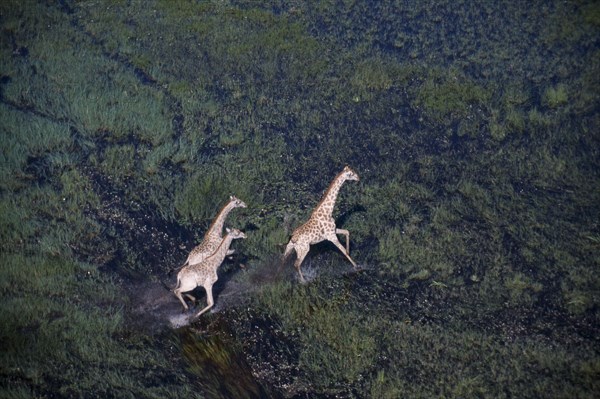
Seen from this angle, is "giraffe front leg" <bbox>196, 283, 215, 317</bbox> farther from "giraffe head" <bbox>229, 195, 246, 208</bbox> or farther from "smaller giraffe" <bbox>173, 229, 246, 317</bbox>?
"giraffe head" <bbox>229, 195, 246, 208</bbox>

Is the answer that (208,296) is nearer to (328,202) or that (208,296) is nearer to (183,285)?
(183,285)

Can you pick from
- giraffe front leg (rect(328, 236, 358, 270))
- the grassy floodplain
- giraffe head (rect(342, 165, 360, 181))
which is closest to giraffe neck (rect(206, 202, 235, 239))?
the grassy floodplain

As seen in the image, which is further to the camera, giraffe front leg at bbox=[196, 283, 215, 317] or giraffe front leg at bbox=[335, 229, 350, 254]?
giraffe front leg at bbox=[335, 229, 350, 254]

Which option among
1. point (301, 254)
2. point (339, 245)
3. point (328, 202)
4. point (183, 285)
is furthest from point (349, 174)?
point (183, 285)

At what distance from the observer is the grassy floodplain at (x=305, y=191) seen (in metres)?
10.7

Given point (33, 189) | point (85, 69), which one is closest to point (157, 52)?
point (85, 69)

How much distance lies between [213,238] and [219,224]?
0.95ft

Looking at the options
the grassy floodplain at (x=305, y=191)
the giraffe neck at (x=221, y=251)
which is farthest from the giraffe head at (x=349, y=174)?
the giraffe neck at (x=221, y=251)

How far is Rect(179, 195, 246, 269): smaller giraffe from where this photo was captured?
11.8m

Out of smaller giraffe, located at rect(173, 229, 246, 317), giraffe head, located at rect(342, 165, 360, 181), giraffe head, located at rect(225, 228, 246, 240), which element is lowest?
smaller giraffe, located at rect(173, 229, 246, 317)

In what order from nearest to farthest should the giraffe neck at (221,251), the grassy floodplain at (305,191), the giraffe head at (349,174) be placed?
the grassy floodplain at (305,191)
the giraffe neck at (221,251)
the giraffe head at (349,174)

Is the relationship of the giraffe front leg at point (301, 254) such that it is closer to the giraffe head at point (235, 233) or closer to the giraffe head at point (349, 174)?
the giraffe head at point (235, 233)

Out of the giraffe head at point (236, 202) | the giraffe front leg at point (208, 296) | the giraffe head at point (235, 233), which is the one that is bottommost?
the giraffe front leg at point (208, 296)

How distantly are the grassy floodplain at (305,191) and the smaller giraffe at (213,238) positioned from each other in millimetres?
476
